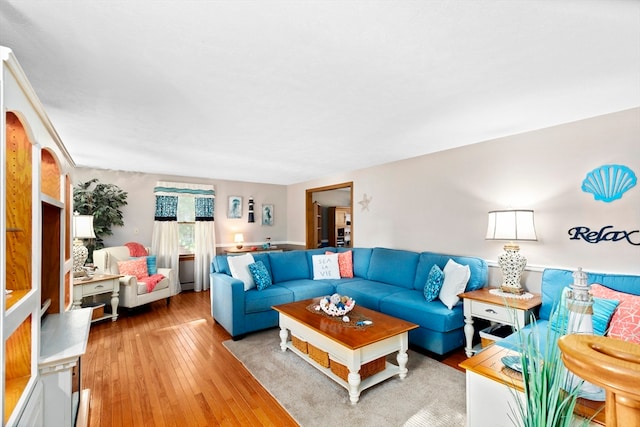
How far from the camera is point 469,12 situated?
1.30m

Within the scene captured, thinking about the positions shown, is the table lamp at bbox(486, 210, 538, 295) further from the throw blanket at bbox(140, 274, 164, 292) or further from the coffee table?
the throw blanket at bbox(140, 274, 164, 292)

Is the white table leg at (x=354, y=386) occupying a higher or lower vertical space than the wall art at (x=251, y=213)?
lower

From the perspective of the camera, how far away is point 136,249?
483cm

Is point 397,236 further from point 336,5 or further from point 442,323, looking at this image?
point 336,5

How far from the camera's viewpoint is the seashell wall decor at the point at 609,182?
2387 mm

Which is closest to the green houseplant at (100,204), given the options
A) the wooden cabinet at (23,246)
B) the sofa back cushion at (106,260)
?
the sofa back cushion at (106,260)

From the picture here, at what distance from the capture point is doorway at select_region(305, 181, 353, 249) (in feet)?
20.8

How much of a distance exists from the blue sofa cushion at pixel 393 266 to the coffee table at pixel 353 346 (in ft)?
3.84

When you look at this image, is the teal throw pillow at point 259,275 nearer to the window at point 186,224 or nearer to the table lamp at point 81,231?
the table lamp at point 81,231

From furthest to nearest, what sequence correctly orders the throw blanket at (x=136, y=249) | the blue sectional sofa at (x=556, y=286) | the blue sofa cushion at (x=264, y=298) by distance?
the throw blanket at (x=136, y=249) → the blue sofa cushion at (x=264, y=298) → the blue sectional sofa at (x=556, y=286)

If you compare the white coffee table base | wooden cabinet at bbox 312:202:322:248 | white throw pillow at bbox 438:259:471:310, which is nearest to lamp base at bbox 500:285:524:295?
white throw pillow at bbox 438:259:471:310

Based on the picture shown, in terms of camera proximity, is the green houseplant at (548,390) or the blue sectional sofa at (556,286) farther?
the blue sectional sofa at (556,286)

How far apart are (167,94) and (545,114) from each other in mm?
3055

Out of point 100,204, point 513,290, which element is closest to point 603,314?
point 513,290
